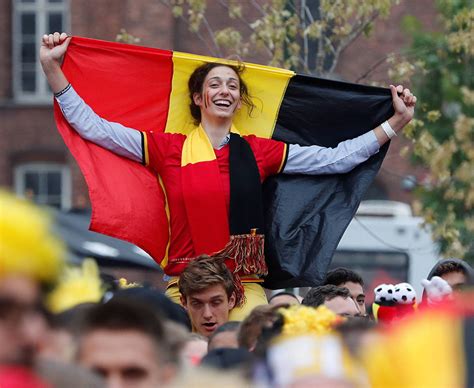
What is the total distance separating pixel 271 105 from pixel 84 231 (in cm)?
1009

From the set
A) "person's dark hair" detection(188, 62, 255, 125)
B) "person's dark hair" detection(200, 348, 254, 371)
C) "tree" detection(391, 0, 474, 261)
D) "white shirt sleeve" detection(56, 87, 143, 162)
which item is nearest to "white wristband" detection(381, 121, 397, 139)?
"person's dark hair" detection(188, 62, 255, 125)

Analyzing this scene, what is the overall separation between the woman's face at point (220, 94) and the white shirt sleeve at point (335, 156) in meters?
0.42

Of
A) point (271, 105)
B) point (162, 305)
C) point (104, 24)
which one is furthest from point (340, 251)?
point (162, 305)

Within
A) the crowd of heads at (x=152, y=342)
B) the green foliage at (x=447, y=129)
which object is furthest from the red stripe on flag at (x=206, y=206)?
the green foliage at (x=447, y=129)

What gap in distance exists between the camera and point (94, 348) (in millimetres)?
3865

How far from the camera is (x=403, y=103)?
24.5 feet

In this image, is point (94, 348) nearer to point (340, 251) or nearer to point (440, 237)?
point (440, 237)

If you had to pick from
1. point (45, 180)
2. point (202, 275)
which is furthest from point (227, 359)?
point (45, 180)

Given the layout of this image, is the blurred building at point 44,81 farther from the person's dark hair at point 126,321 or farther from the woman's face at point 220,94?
the person's dark hair at point 126,321

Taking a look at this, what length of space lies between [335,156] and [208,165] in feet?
2.76

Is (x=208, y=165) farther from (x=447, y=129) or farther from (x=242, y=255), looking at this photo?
(x=447, y=129)

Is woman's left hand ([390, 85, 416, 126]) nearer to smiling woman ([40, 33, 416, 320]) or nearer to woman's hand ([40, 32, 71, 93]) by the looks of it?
smiling woman ([40, 33, 416, 320])

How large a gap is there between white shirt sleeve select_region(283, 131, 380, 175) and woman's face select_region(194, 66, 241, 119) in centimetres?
42

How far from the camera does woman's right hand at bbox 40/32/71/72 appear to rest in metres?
7.04
